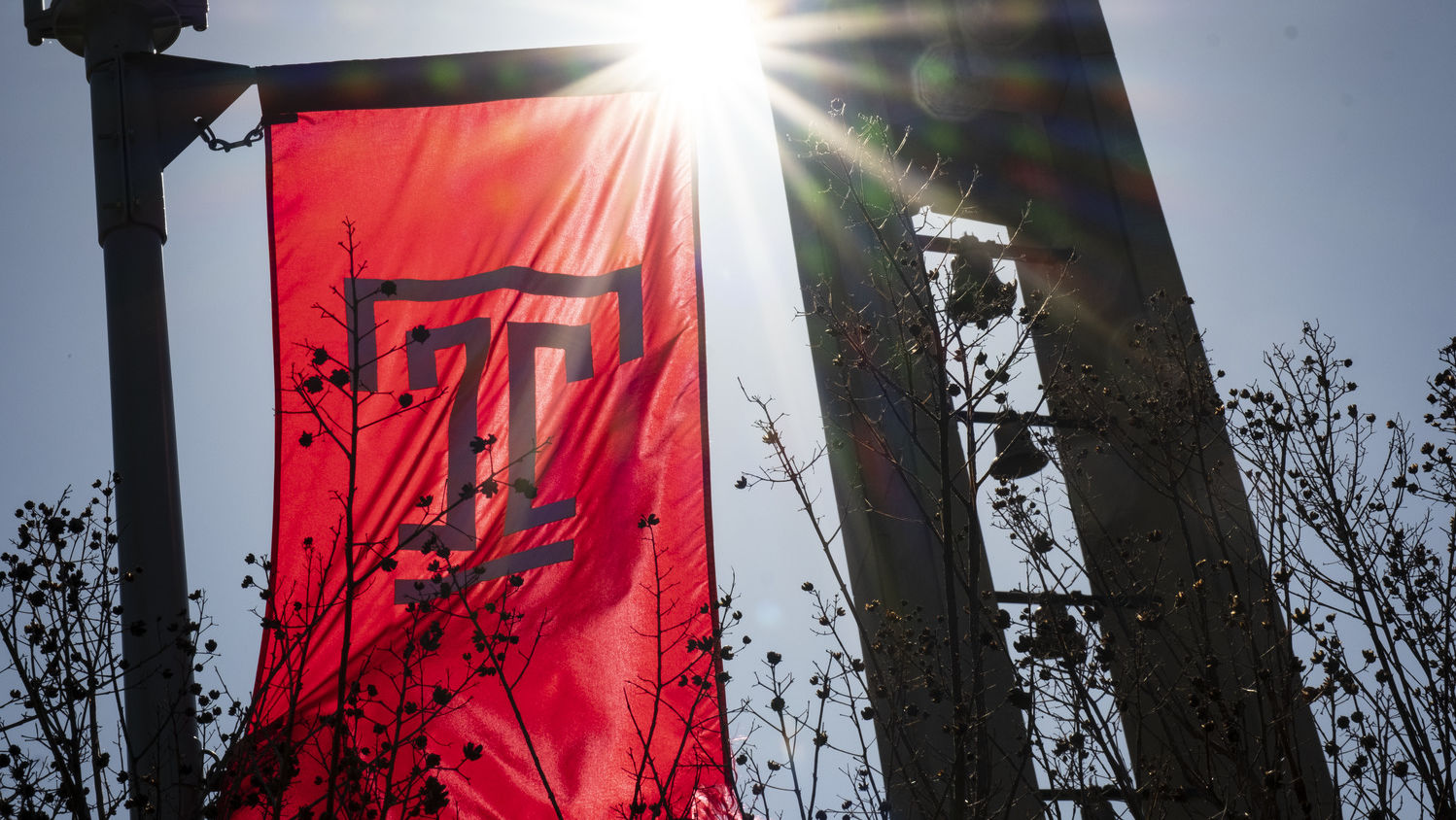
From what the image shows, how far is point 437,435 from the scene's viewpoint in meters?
5.93

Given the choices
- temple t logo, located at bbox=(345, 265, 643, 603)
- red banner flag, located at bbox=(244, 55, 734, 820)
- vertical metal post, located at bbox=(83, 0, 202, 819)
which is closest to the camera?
vertical metal post, located at bbox=(83, 0, 202, 819)

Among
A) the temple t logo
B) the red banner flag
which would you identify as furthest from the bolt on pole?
the temple t logo

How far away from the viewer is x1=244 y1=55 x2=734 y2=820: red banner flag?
5.29m

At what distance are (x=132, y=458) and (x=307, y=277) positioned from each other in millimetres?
1767

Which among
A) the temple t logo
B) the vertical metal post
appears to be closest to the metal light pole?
the vertical metal post

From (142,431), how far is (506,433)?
5.96 ft

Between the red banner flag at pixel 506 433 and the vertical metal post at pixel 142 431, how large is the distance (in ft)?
1.73

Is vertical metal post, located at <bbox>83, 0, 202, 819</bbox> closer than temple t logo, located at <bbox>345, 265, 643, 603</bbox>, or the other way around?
vertical metal post, located at <bbox>83, 0, 202, 819</bbox>

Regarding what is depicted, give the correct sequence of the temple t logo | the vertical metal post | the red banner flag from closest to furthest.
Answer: the vertical metal post < the red banner flag < the temple t logo

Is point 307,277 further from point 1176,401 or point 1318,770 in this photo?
point 1318,770

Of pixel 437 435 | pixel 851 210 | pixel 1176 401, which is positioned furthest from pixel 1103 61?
pixel 437 435

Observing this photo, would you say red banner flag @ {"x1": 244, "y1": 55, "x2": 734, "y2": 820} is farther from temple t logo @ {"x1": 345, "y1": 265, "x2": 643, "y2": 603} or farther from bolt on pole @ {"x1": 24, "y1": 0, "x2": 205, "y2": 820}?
bolt on pole @ {"x1": 24, "y1": 0, "x2": 205, "y2": 820}

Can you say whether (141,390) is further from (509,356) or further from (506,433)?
(509,356)

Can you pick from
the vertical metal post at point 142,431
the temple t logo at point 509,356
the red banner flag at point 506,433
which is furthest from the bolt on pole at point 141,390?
the temple t logo at point 509,356
